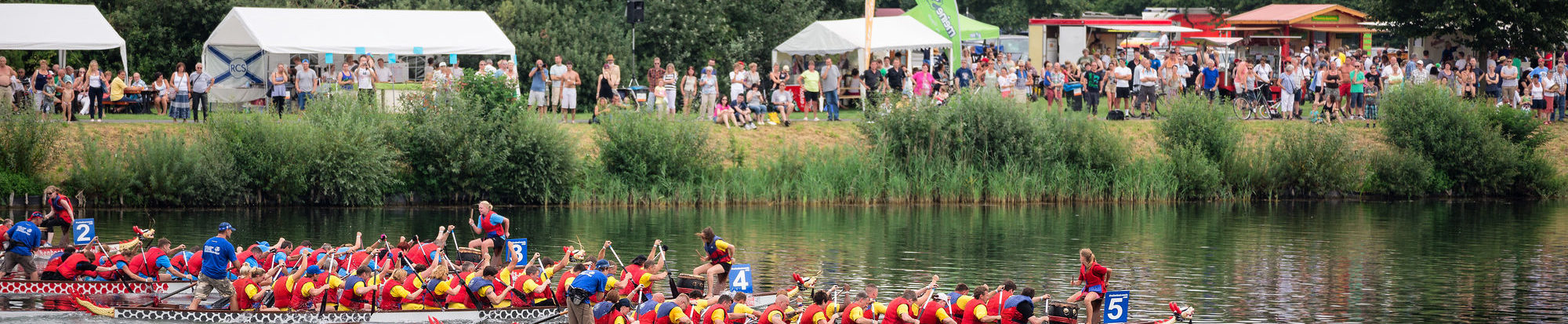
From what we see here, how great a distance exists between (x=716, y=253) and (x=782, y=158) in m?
15.2

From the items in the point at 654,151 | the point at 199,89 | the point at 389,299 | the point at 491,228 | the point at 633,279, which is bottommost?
the point at 389,299

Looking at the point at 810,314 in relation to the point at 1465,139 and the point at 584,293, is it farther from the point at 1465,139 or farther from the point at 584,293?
the point at 1465,139

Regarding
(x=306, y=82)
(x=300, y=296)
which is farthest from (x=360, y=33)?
(x=300, y=296)

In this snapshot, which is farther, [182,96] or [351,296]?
[182,96]

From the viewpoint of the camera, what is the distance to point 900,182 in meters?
37.5

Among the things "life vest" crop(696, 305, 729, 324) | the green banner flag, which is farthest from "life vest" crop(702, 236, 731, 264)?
the green banner flag

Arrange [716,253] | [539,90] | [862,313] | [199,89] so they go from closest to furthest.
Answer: [862,313]
[716,253]
[199,89]
[539,90]

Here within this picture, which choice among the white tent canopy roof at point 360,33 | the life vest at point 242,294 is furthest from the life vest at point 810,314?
the white tent canopy roof at point 360,33

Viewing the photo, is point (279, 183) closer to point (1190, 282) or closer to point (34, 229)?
point (34, 229)

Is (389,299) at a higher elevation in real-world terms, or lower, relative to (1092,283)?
lower

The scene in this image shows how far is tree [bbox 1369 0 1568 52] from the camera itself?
42094 mm

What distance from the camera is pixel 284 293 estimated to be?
67.9 ft

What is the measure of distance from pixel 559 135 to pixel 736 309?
18061 mm

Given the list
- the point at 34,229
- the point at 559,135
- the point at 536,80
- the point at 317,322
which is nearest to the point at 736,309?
the point at 317,322
